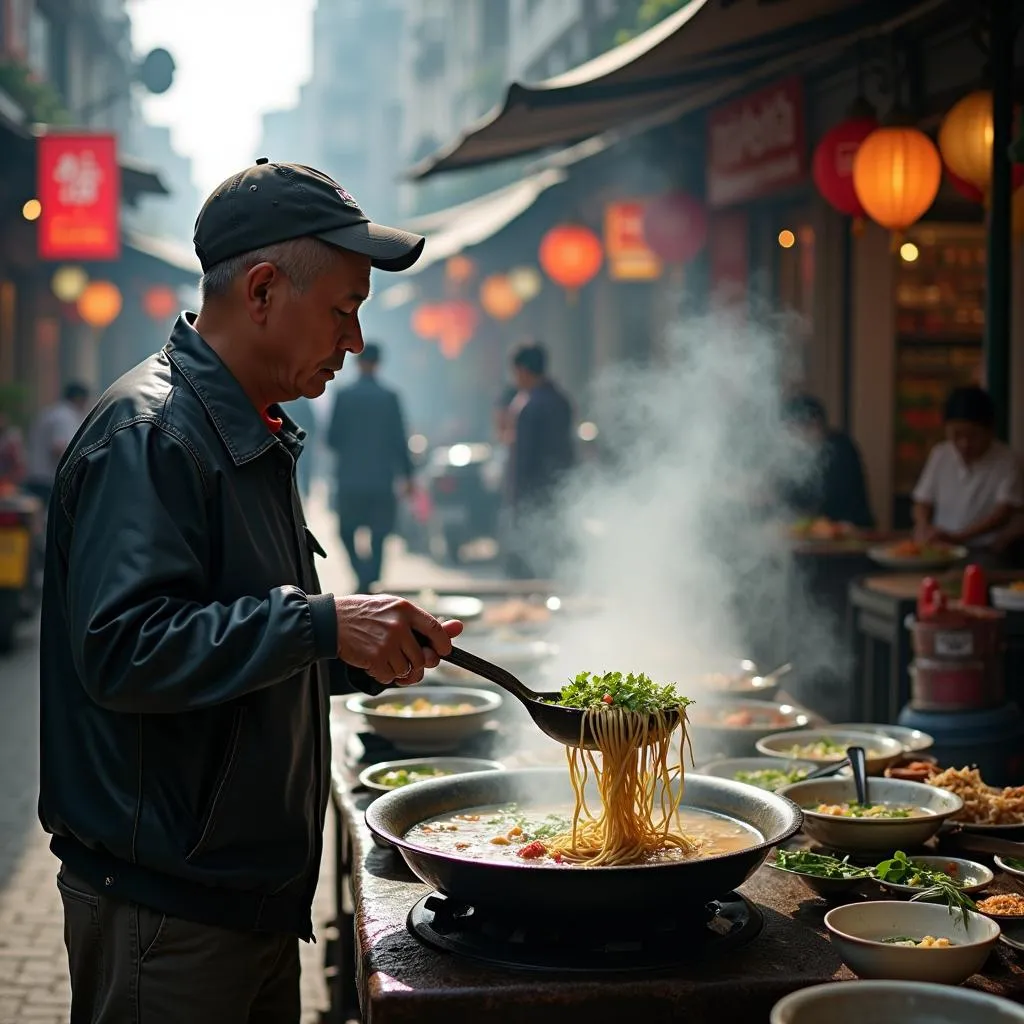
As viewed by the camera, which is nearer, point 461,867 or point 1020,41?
point 461,867

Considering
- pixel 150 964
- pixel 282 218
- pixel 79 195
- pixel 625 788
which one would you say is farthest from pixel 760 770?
pixel 79 195

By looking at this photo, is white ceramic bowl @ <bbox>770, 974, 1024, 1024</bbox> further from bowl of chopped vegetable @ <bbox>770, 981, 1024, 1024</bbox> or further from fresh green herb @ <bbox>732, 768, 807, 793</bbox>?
fresh green herb @ <bbox>732, 768, 807, 793</bbox>

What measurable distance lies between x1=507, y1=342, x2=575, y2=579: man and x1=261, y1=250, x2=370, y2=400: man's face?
9448mm

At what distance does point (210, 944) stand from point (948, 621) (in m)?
2.95

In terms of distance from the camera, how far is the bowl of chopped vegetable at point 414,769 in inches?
147

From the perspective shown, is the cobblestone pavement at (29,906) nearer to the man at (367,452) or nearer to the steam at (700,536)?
the steam at (700,536)

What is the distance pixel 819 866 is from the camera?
9.41 ft

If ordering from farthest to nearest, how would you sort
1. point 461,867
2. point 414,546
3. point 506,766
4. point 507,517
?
point 414,546, point 507,517, point 506,766, point 461,867

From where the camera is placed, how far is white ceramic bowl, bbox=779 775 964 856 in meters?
3.01

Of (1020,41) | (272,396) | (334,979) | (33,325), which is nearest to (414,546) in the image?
(33,325)

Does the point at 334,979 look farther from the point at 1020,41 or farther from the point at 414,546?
the point at 414,546

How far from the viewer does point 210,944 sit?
8.36 ft

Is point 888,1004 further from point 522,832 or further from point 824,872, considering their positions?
point 522,832

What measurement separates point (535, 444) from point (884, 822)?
372 inches
